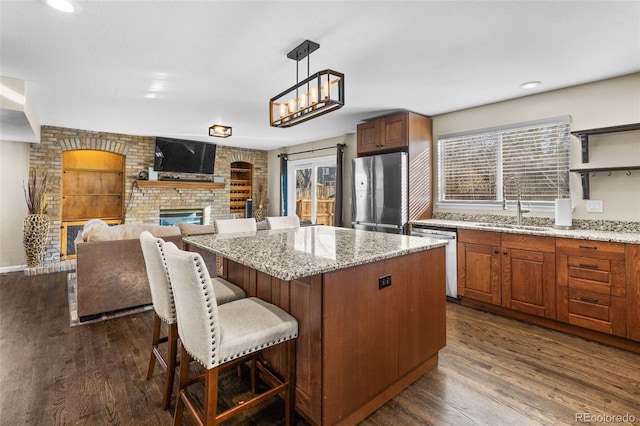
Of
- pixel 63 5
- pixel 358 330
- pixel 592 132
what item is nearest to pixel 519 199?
pixel 592 132

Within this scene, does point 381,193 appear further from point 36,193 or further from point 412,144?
point 36,193

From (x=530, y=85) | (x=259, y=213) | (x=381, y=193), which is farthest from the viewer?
(x=259, y=213)

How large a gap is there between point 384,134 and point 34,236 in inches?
221

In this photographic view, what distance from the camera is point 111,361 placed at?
239 centimetres

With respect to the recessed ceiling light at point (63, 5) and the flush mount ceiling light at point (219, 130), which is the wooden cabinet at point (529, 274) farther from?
the recessed ceiling light at point (63, 5)

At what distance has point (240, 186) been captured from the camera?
8.00 metres

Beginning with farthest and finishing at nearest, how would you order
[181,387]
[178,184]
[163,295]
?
[178,184]
[163,295]
[181,387]

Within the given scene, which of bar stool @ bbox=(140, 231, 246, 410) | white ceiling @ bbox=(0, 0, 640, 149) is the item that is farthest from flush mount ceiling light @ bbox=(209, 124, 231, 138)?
bar stool @ bbox=(140, 231, 246, 410)

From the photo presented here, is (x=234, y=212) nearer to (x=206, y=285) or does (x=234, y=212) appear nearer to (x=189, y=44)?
(x=189, y=44)

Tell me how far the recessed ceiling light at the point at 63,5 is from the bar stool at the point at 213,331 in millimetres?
1700

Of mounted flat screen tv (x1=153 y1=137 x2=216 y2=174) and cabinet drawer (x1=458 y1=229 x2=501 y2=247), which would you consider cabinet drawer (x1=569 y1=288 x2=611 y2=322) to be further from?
mounted flat screen tv (x1=153 y1=137 x2=216 y2=174)

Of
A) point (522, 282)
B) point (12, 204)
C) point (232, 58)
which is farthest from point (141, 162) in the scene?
point (522, 282)

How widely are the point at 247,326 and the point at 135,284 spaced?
255 centimetres

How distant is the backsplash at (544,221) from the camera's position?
2994 millimetres
